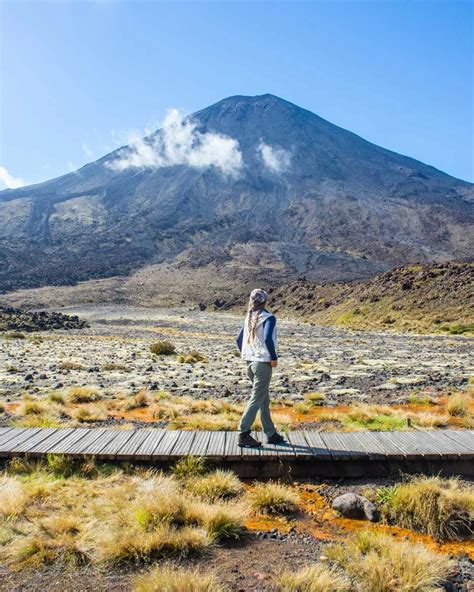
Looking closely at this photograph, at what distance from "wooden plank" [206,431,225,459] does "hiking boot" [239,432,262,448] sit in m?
0.26

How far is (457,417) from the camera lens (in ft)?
30.5

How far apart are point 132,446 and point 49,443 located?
1157mm

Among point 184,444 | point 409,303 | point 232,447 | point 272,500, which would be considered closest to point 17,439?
point 184,444

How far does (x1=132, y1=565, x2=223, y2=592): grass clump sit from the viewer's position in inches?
138

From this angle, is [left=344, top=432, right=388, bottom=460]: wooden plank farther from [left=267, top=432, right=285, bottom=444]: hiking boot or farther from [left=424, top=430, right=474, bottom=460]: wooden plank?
[left=267, top=432, right=285, bottom=444]: hiking boot

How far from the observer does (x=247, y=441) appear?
21.1 ft

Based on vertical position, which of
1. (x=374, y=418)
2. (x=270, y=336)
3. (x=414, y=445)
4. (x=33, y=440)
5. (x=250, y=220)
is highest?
(x=250, y=220)

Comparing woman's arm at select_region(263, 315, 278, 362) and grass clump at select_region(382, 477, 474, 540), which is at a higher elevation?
woman's arm at select_region(263, 315, 278, 362)

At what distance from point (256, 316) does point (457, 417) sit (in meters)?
5.14

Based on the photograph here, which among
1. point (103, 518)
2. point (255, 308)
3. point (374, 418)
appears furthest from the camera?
point (374, 418)

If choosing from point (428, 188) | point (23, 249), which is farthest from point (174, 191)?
point (428, 188)

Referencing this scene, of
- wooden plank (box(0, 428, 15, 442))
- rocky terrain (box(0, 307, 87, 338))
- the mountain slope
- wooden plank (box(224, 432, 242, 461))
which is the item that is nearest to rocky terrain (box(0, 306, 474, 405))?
wooden plank (box(224, 432, 242, 461))

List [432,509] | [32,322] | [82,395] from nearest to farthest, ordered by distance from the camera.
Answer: [432,509]
[82,395]
[32,322]

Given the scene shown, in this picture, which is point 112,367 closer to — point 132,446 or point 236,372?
point 236,372
